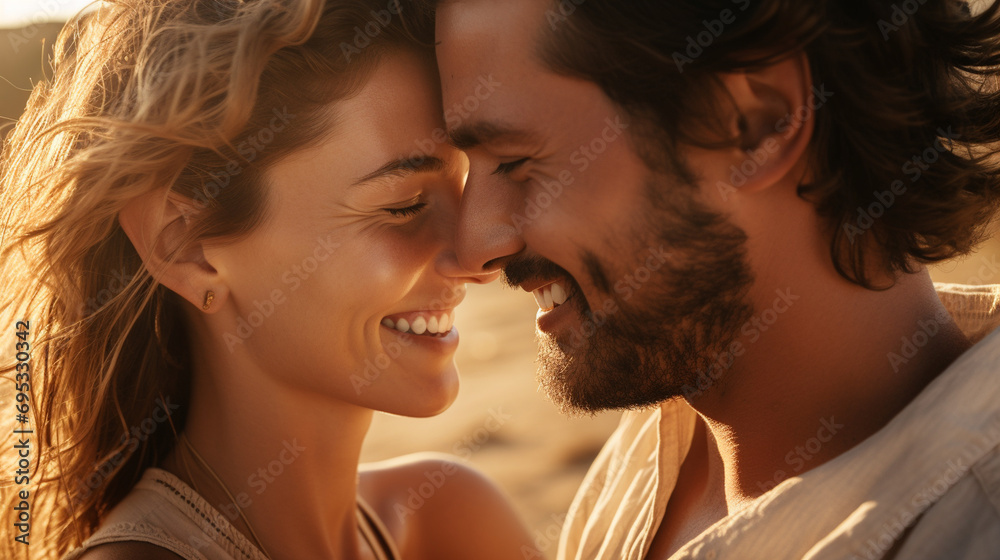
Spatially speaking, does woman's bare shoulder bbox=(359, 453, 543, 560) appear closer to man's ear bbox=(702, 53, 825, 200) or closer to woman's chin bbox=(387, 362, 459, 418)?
woman's chin bbox=(387, 362, 459, 418)

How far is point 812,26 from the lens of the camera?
174 centimetres

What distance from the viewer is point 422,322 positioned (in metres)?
2.38

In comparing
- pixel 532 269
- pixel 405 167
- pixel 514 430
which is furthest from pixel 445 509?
pixel 514 430

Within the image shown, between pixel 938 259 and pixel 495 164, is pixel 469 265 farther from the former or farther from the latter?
pixel 938 259

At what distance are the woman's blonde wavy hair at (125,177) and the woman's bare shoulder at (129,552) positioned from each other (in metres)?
0.33

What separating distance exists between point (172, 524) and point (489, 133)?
1302 millimetres

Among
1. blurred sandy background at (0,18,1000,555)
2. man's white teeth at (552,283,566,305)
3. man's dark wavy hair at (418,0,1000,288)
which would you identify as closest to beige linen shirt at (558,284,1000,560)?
man's dark wavy hair at (418,0,1000,288)

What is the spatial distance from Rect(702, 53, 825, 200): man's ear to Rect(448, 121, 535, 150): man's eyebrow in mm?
470

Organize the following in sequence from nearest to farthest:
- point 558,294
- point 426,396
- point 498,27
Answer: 1. point 498,27
2. point 558,294
3. point 426,396

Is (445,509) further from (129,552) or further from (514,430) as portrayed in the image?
(514,430)

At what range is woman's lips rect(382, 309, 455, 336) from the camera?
233 cm

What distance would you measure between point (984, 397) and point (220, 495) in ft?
6.24

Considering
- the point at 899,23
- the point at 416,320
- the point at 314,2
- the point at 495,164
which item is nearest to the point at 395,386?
the point at 416,320

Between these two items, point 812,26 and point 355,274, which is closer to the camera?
point 812,26
